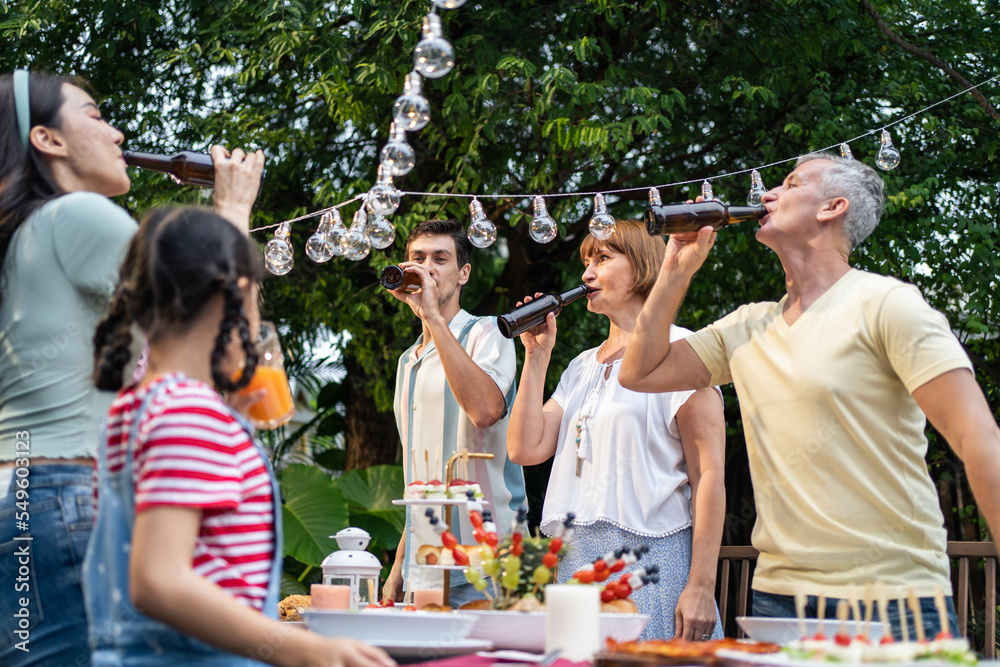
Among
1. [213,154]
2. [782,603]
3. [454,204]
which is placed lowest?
[782,603]

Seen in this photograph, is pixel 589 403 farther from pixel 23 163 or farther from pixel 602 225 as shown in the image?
pixel 23 163

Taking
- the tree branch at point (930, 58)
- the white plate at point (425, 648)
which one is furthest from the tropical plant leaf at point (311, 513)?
the white plate at point (425, 648)

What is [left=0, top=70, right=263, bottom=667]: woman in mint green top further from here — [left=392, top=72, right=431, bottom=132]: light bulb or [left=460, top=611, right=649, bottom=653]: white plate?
[left=460, top=611, right=649, bottom=653]: white plate

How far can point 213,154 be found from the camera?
1.93 meters

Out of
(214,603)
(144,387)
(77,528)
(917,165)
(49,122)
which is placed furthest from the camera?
(917,165)

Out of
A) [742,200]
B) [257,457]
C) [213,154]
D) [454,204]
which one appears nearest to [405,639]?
[257,457]

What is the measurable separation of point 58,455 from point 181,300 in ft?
1.60

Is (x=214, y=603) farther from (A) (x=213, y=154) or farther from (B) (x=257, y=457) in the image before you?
(A) (x=213, y=154)

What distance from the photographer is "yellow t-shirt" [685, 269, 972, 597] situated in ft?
5.78

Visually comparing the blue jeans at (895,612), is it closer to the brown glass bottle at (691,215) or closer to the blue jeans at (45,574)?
the brown glass bottle at (691,215)

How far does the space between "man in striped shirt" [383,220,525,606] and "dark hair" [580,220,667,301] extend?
445mm

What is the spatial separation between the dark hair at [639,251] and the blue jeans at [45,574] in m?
1.77

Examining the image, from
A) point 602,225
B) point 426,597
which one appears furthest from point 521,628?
point 602,225

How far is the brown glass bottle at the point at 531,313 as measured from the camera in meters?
2.81
